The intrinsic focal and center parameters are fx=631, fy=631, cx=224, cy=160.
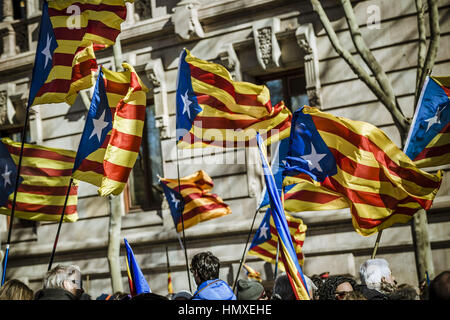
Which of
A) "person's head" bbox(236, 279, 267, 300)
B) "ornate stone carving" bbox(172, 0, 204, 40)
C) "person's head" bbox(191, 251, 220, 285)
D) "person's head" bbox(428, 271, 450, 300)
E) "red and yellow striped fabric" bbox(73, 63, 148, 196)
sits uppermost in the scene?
"ornate stone carving" bbox(172, 0, 204, 40)

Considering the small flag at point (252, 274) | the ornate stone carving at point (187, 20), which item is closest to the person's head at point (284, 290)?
the small flag at point (252, 274)

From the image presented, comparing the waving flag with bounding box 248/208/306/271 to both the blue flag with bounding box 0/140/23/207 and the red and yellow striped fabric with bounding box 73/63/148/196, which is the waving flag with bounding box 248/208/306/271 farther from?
the blue flag with bounding box 0/140/23/207

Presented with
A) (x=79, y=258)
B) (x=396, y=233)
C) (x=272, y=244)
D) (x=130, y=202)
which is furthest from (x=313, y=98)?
(x=79, y=258)

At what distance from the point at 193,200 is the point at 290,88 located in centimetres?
419

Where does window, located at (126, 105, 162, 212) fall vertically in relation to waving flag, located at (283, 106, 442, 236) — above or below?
above

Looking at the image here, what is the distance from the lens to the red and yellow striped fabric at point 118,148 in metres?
7.70

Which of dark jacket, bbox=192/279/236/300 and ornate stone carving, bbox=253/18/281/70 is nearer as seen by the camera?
dark jacket, bbox=192/279/236/300

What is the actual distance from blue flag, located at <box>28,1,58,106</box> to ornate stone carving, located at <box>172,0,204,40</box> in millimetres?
6027

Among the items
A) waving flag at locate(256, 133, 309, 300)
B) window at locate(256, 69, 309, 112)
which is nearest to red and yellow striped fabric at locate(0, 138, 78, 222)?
waving flag at locate(256, 133, 309, 300)

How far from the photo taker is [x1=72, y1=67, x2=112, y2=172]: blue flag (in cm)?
796

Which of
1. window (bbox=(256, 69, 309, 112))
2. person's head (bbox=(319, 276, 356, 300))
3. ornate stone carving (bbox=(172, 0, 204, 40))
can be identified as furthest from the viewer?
ornate stone carving (bbox=(172, 0, 204, 40))

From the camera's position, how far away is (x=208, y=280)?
502 centimetres

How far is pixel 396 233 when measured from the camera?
11992 mm
